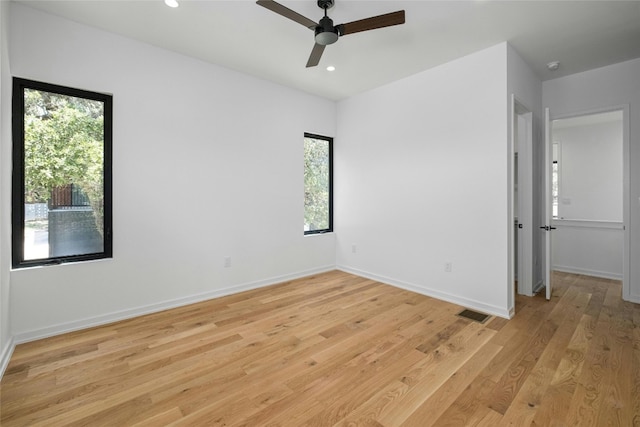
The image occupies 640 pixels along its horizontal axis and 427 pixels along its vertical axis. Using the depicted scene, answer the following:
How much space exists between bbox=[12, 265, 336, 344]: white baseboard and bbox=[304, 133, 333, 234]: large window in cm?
102

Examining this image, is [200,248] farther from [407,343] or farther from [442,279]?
[442,279]

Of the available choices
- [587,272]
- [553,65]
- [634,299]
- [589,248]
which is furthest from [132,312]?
[589,248]

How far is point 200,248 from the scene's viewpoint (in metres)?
3.49

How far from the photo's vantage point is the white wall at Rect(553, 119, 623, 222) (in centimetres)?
471

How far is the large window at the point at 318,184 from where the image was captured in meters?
4.73

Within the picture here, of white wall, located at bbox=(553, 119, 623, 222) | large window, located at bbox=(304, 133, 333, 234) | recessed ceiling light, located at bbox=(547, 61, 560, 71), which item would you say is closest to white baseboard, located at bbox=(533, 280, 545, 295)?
white wall, located at bbox=(553, 119, 623, 222)

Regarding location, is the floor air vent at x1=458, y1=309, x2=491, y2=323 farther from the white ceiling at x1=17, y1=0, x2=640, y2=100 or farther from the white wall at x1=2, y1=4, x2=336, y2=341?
the white ceiling at x1=17, y1=0, x2=640, y2=100

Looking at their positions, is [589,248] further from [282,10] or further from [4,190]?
[4,190]

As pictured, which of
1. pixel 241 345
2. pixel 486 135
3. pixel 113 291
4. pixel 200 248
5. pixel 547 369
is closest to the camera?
pixel 547 369

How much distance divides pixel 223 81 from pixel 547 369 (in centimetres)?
427

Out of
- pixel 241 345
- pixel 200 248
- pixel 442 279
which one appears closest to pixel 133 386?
pixel 241 345

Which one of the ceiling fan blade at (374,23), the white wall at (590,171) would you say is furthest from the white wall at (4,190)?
the white wall at (590,171)

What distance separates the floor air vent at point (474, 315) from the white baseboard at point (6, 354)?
12.8ft

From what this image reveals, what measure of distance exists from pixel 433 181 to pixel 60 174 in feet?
13.0
